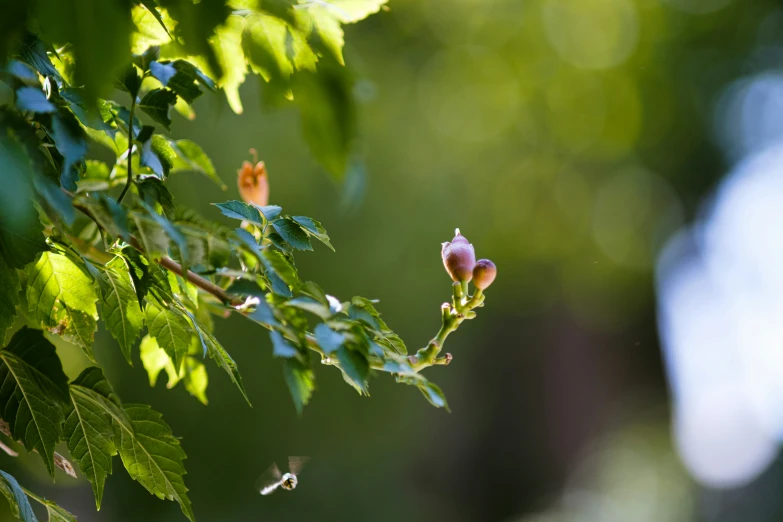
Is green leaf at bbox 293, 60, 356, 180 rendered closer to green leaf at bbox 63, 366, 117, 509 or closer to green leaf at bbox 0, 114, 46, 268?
green leaf at bbox 0, 114, 46, 268

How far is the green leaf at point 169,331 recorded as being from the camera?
650 mm

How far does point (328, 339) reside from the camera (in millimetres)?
458

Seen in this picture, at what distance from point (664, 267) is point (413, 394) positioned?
3.20 metres

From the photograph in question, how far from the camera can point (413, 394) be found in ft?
16.8

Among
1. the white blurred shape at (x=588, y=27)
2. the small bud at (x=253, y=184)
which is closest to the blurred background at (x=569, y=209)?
the white blurred shape at (x=588, y=27)

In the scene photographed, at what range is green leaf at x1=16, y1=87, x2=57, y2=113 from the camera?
0.43 meters

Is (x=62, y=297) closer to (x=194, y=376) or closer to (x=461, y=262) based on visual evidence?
(x=194, y=376)

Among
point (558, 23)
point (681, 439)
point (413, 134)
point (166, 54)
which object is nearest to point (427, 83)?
point (413, 134)

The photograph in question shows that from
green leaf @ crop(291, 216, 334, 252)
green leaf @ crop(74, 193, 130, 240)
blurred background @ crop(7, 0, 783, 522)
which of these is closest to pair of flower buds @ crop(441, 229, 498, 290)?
green leaf @ crop(291, 216, 334, 252)

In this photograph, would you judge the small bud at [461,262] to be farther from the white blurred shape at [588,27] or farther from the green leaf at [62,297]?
the white blurred shape at [588,27]

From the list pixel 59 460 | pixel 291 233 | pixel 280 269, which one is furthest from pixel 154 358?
pixel 280 269

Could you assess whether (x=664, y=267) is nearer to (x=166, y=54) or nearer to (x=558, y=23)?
(x=558, y=23)

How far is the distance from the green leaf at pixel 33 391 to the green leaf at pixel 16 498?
39 millimetres

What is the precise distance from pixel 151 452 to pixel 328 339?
281mm
